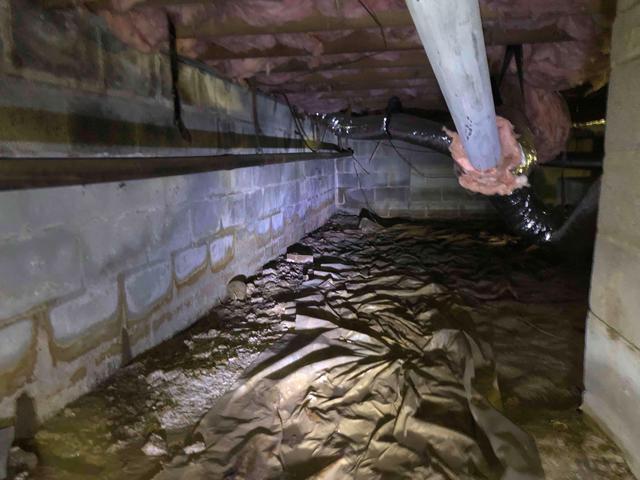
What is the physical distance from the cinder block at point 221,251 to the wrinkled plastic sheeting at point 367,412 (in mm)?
659

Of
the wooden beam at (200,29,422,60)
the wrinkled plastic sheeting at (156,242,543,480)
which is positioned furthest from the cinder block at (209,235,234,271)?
the wooden beam at (200,29,422,60)

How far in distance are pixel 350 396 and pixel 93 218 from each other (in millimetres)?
1269

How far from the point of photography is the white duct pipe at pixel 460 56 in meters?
0.89

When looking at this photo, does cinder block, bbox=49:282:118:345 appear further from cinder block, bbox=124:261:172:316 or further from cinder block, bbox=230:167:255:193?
cinder block, bbox=230:167:255:193

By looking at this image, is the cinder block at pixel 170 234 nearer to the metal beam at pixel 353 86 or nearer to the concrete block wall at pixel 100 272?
the concrete block wall at pixel 100 272

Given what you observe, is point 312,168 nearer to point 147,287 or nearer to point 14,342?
point 147,287

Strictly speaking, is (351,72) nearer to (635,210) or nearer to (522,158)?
(522,158)

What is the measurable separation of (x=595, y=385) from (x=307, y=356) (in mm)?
1148

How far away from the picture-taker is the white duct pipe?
89 cm

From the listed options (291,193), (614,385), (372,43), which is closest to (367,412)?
(614,385)

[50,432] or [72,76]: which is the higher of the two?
[72,76]

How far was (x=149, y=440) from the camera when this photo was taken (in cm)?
139

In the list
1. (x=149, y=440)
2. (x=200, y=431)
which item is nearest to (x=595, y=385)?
(x=200, y=431)

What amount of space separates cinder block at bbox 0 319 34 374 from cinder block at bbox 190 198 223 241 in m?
1.02
